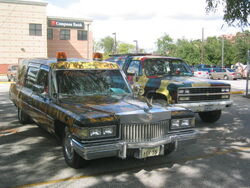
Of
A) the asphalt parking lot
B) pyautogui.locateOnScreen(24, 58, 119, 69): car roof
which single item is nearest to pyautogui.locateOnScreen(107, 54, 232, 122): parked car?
the asphalt parking lot

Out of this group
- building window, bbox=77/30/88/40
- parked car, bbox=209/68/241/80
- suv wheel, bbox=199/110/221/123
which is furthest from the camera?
building window, bbox=77/30/88/40

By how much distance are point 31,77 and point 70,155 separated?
275 cm

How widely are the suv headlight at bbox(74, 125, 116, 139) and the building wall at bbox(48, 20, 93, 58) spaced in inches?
1896

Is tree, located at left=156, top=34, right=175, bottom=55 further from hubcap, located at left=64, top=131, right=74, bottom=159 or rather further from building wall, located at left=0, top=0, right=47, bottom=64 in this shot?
hubcap, located at left=64, top=131, right=74, bottom=159

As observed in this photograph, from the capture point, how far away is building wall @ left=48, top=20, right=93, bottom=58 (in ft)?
166

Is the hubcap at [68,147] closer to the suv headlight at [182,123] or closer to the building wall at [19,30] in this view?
the suv headlight at [182,123]

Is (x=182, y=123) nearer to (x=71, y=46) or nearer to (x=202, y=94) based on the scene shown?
(x=202, y=94)

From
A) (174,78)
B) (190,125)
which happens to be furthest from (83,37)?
(190,125)

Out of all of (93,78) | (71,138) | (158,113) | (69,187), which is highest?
(93,78)

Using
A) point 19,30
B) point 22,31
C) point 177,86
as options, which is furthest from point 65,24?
point 177,86

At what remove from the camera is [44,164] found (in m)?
5.20

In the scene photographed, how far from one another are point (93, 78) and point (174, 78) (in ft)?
10.9

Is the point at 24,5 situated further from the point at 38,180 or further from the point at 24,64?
the point at 38,180

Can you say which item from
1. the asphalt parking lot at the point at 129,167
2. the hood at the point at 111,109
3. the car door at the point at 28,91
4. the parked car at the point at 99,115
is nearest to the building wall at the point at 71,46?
the car door at the point at 28,91
